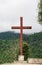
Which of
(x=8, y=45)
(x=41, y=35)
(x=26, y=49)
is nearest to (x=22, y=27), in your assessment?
(x=26, y=49)

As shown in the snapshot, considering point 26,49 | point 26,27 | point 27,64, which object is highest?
point 26,27

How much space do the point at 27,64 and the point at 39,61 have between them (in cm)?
94

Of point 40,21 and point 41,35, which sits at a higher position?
point 40,21

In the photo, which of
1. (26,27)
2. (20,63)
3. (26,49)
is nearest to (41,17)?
(26,27)

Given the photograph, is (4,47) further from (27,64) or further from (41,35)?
(27,64)

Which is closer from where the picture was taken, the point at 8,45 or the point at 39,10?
the point at 39,10

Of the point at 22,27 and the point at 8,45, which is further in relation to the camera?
the point at 8,45

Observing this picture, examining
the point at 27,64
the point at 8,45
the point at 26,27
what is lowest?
the point at 8,45

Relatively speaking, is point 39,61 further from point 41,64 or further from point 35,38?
point 35,38

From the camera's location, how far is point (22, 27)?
28891 millimetres

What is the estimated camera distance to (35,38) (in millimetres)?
116625

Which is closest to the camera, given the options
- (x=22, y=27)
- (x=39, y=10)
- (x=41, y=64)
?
(x=41, y=64)

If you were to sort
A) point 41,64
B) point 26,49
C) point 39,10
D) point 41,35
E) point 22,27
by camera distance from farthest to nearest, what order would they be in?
point 41,35, point 26,49, point 39,10, point 22,27, point 41,64

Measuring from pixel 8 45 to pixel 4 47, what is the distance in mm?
A: 6948
